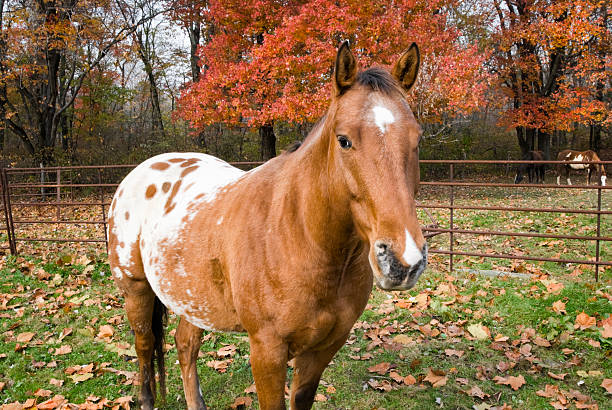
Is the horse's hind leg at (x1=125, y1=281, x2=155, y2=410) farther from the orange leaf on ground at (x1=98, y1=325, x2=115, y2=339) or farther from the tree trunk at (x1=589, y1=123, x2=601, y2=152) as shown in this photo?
the tree trunk at (x1=589, y1=123, x2=601, y2=152)

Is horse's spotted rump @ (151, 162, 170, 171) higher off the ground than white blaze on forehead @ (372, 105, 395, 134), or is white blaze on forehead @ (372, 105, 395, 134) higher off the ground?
white blaze on forehead @ (372, 105, 395, 134)

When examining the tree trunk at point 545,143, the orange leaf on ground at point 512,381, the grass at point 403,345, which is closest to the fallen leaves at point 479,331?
the grass at point 403,345

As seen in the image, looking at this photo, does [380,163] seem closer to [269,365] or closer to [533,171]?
[269,365]

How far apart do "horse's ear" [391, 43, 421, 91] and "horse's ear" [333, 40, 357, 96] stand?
8.7 inches

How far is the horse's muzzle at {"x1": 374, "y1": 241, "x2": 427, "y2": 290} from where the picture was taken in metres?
1.24

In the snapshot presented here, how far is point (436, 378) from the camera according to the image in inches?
129

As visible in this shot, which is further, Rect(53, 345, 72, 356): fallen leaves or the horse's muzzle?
Rect(53, 345, 72, 356): fallen leaves

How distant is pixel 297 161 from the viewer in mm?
1967

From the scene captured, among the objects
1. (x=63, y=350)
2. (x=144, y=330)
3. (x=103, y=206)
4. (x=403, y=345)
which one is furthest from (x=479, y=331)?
(x=103, y=206)

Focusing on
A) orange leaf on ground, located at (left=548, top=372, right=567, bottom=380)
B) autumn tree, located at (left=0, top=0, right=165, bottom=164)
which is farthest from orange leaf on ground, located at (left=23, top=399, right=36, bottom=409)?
autumn tree, located at (left=0, top=0, right=165, bottom=164)

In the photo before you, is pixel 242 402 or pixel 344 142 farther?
pixel 242 402

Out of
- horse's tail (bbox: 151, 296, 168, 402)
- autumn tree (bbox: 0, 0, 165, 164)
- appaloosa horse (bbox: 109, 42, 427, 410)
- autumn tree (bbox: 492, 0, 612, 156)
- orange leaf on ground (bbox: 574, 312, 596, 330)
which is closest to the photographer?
appaloosa horse (bbox: 109, 42, 427, 410)

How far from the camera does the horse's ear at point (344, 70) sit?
1.53 m

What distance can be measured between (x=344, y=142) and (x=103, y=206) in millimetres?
6541
